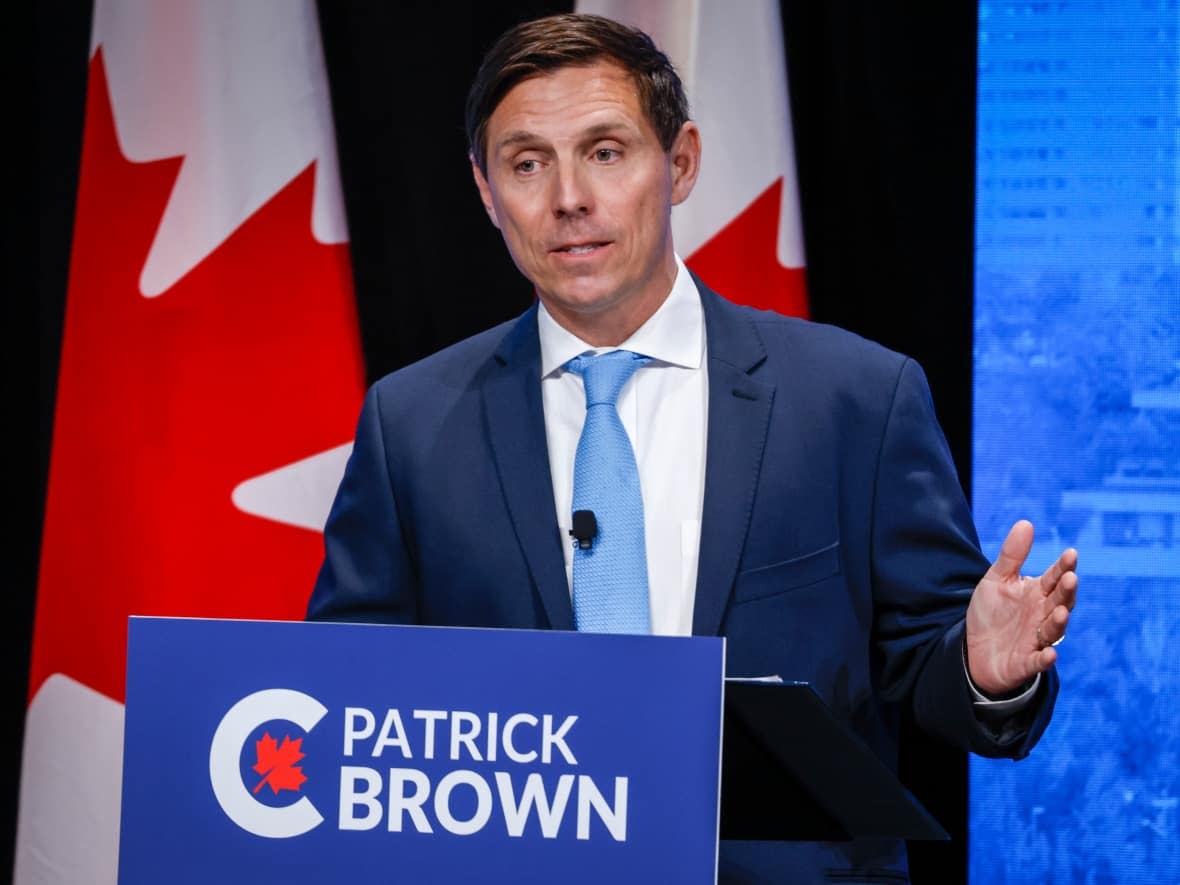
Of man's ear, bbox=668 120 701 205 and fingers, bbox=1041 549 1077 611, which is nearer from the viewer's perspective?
fingers, bbox=1041 549 1077 611

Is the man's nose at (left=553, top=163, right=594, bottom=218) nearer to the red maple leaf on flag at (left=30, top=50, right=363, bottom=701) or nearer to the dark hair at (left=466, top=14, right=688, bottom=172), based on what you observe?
the dark hair at (left=466, top=14, right=688, bottom=172)

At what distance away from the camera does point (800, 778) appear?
1.29 meters

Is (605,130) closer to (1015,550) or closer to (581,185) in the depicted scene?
(581,185)

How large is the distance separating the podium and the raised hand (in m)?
0.26

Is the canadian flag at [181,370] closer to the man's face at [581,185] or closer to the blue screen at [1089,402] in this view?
the man's face at [581,185]

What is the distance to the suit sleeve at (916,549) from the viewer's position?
1747 mm

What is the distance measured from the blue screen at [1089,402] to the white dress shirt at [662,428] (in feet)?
3.48

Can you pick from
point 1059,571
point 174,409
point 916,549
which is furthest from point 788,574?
point 174,409

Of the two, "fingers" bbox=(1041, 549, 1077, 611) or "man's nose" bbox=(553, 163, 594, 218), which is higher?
"man's nose" bbox=(553, 163, 594, 218)

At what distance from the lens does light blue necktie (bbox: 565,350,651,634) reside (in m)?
1.69

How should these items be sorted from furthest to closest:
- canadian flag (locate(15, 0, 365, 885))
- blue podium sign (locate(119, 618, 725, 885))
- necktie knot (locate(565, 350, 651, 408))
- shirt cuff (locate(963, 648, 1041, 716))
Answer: canadian flag (locate(15, 0, 365, 885))
necktie knot (locate(565, 350, 651, 408))
shirt cuff (locate(963, 648, 1041, 716))
blue podium sign (locate(119, 618, 725, 885))

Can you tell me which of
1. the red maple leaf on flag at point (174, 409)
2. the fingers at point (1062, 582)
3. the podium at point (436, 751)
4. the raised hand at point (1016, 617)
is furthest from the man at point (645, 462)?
the red maple leaf on flag at point (174, 409)

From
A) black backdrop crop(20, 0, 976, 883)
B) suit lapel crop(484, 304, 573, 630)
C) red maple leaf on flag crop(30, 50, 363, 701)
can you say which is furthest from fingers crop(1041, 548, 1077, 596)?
red maple leaf on flag crop(30, 50, 363, 701)

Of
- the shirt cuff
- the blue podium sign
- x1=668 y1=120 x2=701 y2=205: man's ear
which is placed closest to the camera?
the blue podium sign
